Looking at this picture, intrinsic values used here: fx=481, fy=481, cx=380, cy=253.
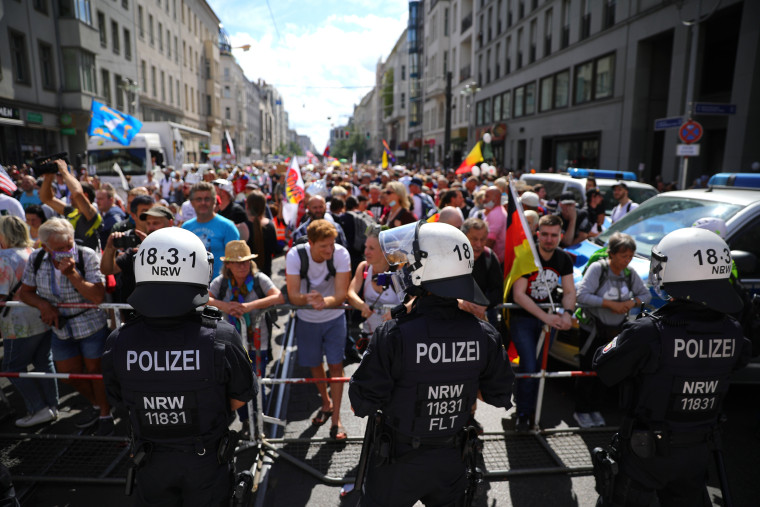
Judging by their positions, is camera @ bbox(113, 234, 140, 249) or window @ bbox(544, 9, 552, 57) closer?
camera @ bbox(113, 234, 140, 249)

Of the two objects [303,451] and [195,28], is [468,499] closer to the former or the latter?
[303,451]

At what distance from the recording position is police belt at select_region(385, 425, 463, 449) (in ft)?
7.89

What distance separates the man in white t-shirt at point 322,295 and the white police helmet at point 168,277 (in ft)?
5.87

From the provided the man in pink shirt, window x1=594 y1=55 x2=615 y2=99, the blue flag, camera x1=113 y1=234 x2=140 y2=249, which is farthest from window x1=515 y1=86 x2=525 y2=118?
camera x1=113 y1=234 x2=140 y2=249

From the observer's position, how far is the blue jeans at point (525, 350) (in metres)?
4.43

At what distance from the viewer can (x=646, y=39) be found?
18.7m

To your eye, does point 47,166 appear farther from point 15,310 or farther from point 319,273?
point 319,273

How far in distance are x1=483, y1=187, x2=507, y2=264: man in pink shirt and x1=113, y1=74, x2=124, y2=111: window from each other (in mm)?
28704

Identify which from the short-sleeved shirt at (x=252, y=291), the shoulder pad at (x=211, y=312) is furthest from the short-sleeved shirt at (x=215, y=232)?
the shoulder pad at (x=211, y=312)

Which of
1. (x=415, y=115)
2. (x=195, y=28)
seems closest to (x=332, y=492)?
(x=195, y=28)

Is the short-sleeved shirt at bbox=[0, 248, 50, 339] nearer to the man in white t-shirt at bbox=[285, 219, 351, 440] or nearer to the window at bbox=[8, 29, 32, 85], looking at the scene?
the man in white t-shirt at bbox=[285, 219, 351, 440]

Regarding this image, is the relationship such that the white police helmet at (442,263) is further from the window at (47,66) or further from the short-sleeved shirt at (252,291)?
the window at (47,66)

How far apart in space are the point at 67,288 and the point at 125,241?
64 cm

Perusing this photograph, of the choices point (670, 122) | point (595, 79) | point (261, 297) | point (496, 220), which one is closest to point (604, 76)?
point (595, 79)
